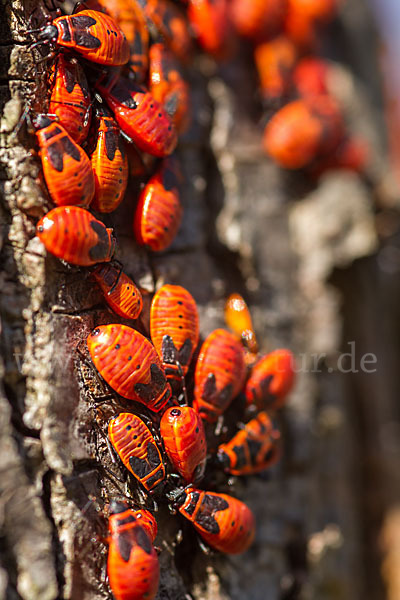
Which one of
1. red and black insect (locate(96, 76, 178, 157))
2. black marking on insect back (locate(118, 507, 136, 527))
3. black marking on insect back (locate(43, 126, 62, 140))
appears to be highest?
red and black insect (locate(96, 76, 178, 157))

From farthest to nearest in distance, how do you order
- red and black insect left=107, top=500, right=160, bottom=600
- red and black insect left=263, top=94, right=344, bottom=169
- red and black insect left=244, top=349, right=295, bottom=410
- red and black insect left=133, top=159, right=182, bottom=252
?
red and black insect left=263, top=94, right=344, bottom=169 < red and black insect left=244, top=349, right=295, bottom=410 < red and black insect left=133, top=159, right=182, bottom=252 < red and black insect left=107, top=500, right=160, bottom=600

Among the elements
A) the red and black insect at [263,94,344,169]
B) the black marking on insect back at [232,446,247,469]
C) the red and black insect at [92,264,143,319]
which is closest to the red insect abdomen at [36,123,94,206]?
the red and black insect at [92,264,143,319]

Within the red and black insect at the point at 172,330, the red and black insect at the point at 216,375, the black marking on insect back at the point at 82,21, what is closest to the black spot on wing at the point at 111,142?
the black marking on insect back at the point at 82,21

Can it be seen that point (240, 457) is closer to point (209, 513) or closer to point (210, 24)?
point (209, 513)

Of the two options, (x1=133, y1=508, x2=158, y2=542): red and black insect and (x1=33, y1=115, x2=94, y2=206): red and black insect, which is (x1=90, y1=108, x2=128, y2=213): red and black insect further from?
(x1=133, y1=508, x2=158, y2=542): red and black insect

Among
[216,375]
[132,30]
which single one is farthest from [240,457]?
[132,30]

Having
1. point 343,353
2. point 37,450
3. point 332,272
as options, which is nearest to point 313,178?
point 332,272

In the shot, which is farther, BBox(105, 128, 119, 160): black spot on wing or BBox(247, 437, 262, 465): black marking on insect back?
BBox(247, 437, 262, 465): black marking on insect back
